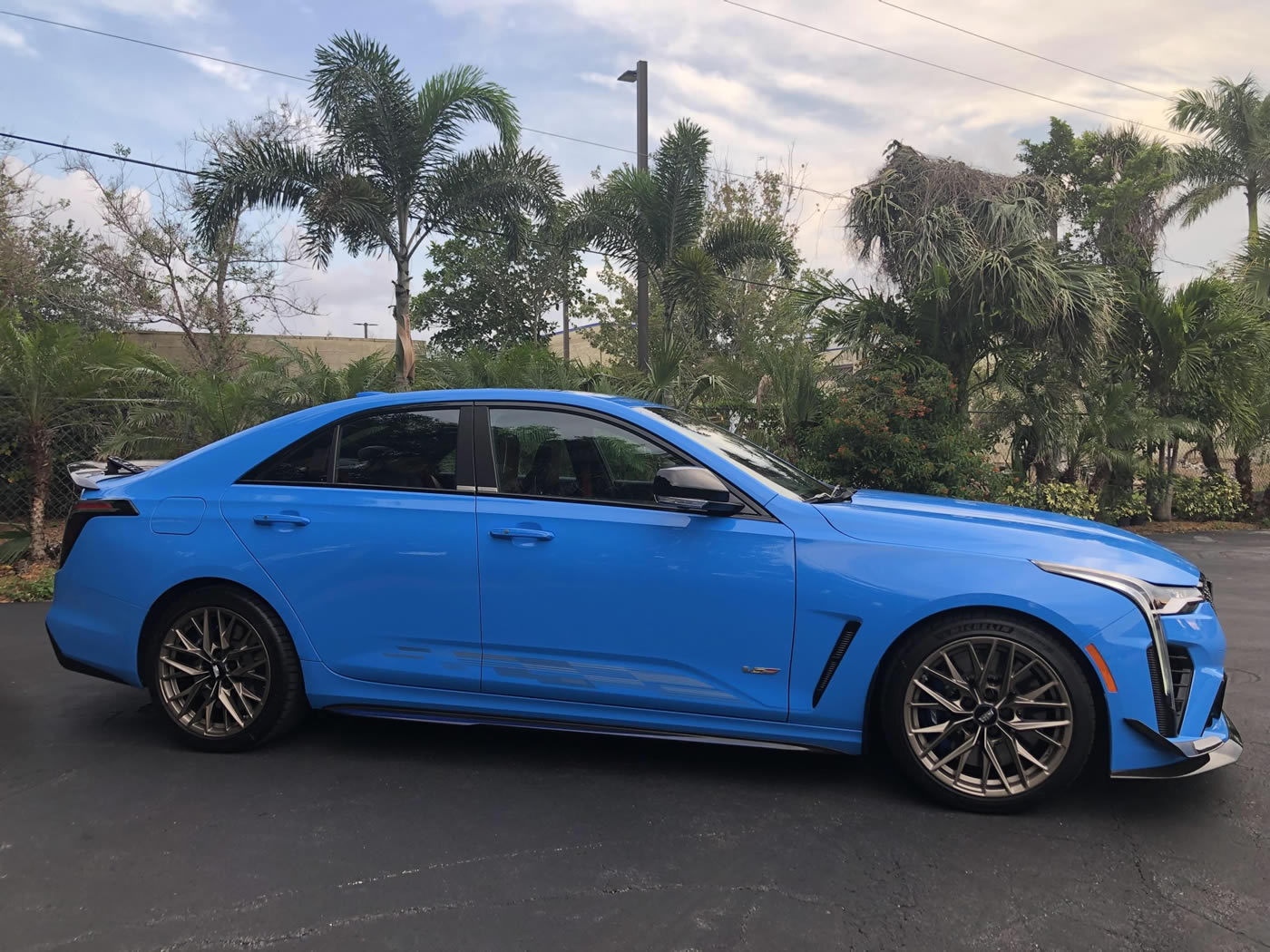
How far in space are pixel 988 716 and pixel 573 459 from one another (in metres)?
1.90

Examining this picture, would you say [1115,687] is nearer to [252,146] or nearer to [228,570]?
[228,570]

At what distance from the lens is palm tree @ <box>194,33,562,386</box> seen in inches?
499

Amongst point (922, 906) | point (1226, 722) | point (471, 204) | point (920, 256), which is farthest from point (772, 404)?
point (922, 906)

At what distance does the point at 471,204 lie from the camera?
45.1 ft

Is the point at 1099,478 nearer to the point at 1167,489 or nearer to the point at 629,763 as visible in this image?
the point at 1167,489

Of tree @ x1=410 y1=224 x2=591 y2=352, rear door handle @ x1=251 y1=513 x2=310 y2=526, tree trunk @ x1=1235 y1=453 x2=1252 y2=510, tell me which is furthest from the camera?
Result: tree @ x1=410 y1=224 x2=591 y2=352

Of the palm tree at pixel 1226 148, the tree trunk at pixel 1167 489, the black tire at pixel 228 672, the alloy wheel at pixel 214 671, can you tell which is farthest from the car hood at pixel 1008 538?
the palm tree at pixel 1226 148

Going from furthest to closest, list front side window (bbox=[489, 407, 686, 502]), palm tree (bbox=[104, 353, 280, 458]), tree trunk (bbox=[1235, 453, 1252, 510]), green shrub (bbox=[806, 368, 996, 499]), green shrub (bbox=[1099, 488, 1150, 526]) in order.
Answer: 1. tree trunk (bbox=[1235, 453, 1252, 510])
2. green shrub (bbox=[1099, 488, 1150, 526])
3. green shrub (bbox=[806, 368, 996, 499])
4. palm tree (bbox=[104, 353, 280, 458])
5. front side window (bbox=[489, 407, 686, 502])

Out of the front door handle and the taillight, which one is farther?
the taillight

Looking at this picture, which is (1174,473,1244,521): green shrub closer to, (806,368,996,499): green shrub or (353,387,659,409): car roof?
(806,368,996,499): green shrub

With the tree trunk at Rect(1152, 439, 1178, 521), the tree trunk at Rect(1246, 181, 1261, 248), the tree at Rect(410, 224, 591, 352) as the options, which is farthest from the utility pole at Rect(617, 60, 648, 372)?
the tree trunk at Rect(1246, 181, 1261, 248)

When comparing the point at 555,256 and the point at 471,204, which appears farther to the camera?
the point at 555,256

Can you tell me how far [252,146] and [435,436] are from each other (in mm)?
11133

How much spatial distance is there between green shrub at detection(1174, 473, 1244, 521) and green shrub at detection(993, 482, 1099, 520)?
2.55 meters
